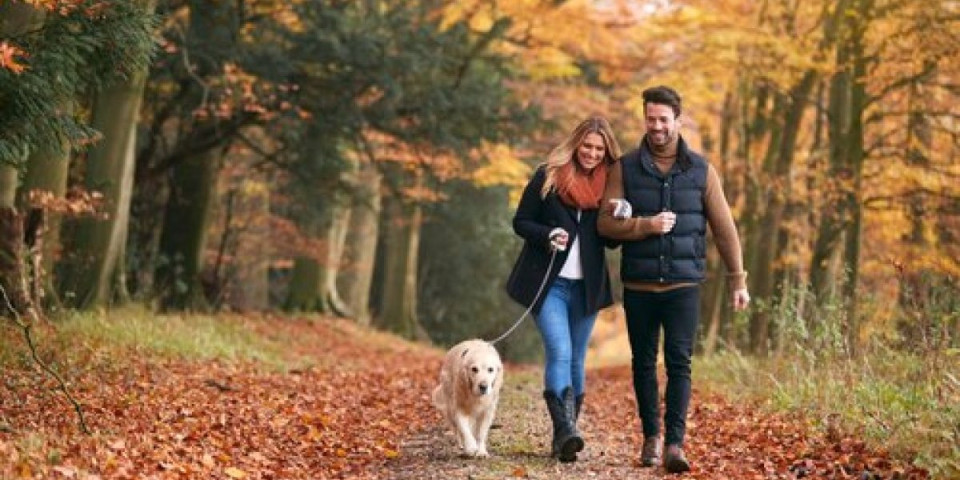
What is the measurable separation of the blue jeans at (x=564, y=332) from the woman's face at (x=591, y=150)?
30.5 inches

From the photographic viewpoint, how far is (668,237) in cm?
732

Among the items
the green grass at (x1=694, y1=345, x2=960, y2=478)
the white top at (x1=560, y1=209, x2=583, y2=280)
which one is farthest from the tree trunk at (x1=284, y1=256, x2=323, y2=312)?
the white top at (x1=560, y1=209, x2=583, y2=280)

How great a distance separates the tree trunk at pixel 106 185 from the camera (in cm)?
1464

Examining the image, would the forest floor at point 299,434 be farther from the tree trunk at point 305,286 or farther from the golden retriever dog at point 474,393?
the tree trunk at point 305,286

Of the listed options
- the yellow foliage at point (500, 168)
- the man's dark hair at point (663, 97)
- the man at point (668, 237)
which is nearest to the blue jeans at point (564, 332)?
the man at point (668, 237)

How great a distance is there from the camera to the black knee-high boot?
24.6 feet

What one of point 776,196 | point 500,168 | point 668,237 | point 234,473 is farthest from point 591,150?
point 500,168

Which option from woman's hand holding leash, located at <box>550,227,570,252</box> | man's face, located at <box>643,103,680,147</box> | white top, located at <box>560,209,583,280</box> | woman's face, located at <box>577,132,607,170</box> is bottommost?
white top, located at <box>560,209,583,280</box>

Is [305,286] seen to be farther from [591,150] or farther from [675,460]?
[675,460]

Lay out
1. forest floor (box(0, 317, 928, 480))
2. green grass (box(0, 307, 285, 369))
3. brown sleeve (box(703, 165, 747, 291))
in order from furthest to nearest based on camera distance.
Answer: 1. green grass (box(0, 307, 285, 369))
2. brown sleeve (box(703, 165, 747, 291))
3. forest floor (box(0, 317, 928, 480))

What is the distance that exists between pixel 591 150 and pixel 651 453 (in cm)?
197

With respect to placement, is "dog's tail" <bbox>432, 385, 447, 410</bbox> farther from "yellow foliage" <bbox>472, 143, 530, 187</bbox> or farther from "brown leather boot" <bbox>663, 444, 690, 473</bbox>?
"yellow foliage" <bbox>472, 143, 530, 187</bbox>

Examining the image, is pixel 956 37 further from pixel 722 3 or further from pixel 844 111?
pixel 722 3

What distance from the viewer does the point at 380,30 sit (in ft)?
63.6
